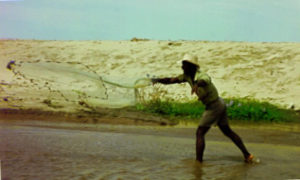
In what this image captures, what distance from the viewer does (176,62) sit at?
13562 mm

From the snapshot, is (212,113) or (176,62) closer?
(212,113)

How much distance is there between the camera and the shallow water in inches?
196

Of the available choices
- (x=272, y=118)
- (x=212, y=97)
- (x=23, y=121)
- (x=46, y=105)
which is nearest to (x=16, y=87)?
(x=46, y=105)

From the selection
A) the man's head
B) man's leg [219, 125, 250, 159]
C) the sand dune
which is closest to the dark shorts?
man's leg [219, 125, 250, 159]

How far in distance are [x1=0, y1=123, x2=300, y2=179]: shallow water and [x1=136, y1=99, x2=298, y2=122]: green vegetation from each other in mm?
2539

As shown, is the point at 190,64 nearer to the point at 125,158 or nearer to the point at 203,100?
the point at 203,100

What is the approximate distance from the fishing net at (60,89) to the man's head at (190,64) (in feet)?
9.58

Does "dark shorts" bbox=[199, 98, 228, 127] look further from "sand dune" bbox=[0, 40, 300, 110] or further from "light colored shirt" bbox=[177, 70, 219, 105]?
"sand dune" bbox=[0, 40, 300, 110]

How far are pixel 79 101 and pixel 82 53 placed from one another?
22.6ft

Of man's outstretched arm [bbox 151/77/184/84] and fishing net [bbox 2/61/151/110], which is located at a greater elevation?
fishing net [bbox 2/61/151/110]

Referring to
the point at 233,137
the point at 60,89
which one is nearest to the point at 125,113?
the point at 60,89

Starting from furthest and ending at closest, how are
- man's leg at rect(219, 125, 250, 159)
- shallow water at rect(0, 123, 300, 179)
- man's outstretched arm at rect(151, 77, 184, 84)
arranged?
man's leg at rect(219, 125, 250, 159), man's outstretched arm at rect(151, 77, 184, 84), shallow water at rect(0, 123, 300, 179)

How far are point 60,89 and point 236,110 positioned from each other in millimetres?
4482

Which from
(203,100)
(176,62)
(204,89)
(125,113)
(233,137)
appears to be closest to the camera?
(204,89)
